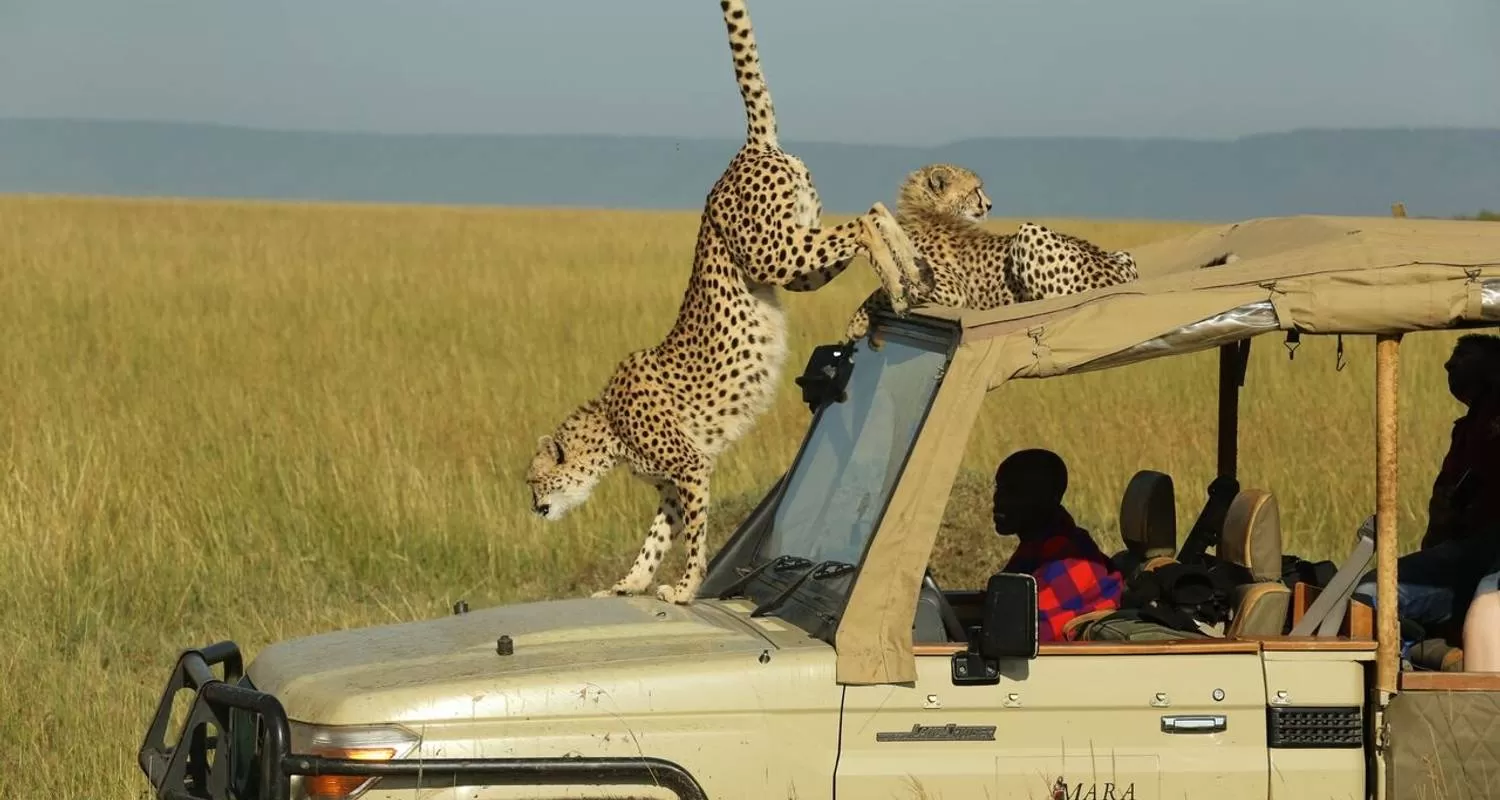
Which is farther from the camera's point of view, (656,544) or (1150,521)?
(656,544)

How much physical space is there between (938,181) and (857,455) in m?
2.74

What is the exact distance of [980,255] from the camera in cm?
Result: 637

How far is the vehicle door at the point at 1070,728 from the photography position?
12.2ft

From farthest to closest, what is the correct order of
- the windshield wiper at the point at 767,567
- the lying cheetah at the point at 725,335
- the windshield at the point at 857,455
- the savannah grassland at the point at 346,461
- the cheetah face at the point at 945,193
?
the savannah grassland at the point at 346,461
the cheetah face at the point at 945,193
the lying cheetah at the point at 725,335
the windshield wiper at the point at 767,567
the windshield at the point at 857,455

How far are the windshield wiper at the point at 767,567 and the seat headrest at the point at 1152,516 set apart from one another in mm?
873

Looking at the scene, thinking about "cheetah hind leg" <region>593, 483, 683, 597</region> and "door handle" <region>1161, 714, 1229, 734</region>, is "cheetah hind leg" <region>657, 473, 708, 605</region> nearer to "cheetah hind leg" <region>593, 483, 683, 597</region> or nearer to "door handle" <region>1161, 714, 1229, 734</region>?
"cheetah hind leg" <region>593, 483, 683, 597</region>

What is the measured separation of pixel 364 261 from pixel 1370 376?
47.8 feet

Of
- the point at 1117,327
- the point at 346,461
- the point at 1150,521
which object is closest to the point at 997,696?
the point at 1117,327

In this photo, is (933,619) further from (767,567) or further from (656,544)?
(656,544)

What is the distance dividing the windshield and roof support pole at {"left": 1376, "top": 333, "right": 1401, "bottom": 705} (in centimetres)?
85

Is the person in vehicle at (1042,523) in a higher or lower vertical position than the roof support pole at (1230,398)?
lower

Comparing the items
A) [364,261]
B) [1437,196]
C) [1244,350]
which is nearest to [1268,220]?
[1244,350]

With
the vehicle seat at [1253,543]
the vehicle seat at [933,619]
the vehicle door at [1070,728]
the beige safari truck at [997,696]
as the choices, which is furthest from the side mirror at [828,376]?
the vehicle door at [1070,728]

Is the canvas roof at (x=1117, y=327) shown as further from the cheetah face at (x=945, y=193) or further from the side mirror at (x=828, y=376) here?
the cheetah face at (x=945, y=193)
